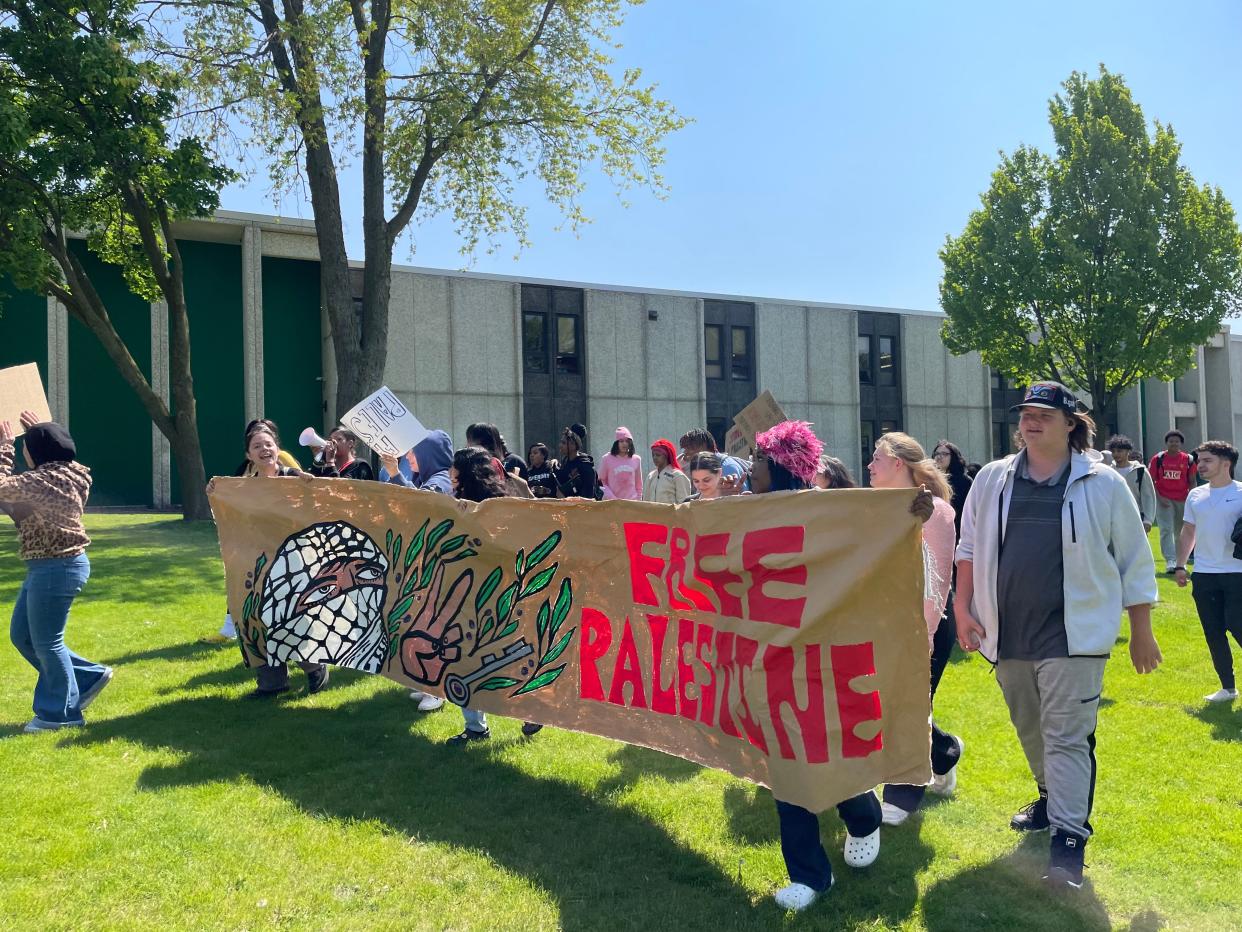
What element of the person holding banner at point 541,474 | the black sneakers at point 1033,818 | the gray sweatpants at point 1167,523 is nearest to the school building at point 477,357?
the gray sweatpants at point 1167,523

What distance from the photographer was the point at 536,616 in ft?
16.5

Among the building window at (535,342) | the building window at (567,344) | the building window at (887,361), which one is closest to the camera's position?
the building window at (535,342)

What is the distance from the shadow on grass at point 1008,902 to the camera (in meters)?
3.53

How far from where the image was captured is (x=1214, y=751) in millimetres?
5656

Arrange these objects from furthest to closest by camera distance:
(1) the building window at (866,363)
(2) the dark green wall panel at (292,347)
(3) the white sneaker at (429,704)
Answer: (1) the building window at (866,363)
(2) the dark green wall panel at (292,347)
(3) the white sneaker at (429,704)

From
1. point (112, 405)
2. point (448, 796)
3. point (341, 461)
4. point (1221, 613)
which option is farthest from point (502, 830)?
point (112, 405)

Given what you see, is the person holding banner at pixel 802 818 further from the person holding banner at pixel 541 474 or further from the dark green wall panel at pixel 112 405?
the dark green wall panel at pixel 112 405

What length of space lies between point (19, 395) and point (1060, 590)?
6.32 meters

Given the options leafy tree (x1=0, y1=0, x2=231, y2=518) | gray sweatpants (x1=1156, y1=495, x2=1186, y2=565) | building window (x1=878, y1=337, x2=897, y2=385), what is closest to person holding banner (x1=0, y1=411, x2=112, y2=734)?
leafy tree (x1=0, y1=0, x2=231, y2=518)

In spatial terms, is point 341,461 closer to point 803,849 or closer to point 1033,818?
point 803,849

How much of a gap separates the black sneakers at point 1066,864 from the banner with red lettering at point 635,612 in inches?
30.9

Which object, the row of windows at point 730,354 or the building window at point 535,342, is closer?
the building window at point 535,342

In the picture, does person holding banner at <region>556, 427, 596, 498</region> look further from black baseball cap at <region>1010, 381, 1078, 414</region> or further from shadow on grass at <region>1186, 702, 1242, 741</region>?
black baseball cap at <region>1010, 381, 1078, 414</region>

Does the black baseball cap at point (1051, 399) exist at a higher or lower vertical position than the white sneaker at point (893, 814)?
higher
